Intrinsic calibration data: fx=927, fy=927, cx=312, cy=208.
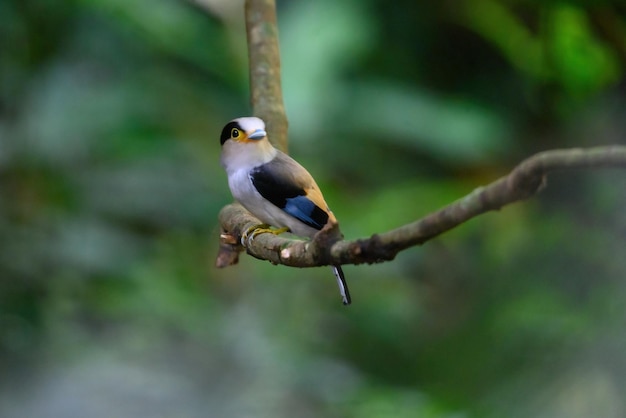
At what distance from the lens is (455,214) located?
1.90 ft

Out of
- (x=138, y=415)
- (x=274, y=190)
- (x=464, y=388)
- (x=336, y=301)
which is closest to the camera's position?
(x=274, y=190)

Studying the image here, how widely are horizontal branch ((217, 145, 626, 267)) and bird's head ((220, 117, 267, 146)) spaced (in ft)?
0.81

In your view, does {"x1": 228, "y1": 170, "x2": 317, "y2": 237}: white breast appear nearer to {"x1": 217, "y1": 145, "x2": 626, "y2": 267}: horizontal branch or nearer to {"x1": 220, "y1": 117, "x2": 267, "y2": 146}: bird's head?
{"x1": 220, "y1": 117, "x2": 267, "y2": 146}: bird's head

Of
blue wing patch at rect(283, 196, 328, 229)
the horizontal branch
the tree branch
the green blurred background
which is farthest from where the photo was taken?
the green blurred background

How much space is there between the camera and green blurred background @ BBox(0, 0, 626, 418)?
2260mm

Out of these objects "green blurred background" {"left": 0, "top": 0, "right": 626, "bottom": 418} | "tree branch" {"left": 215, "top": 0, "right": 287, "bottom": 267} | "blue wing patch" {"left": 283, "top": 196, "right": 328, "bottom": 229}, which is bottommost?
"blue wing patch" {"left": 283, "top": 196, "right": 328, "bottom": 229}

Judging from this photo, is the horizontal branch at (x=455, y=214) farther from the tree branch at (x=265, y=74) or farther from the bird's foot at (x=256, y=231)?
the tree branch at (x=265, y=74)

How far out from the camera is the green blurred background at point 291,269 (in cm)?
226

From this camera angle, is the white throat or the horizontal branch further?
the white throat

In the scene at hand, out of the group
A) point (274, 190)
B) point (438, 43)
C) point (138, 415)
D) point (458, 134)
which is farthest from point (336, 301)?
point (274, 190)

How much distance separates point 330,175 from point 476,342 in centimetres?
66

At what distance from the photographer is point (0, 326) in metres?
2.29

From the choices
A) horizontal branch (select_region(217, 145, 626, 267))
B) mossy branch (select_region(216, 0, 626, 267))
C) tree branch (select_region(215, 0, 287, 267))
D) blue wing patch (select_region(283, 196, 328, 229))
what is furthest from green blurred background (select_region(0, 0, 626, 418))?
horizontal branch (select_region(217, 145, 626, 267))

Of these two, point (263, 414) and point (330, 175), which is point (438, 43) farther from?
point (263, 414)
